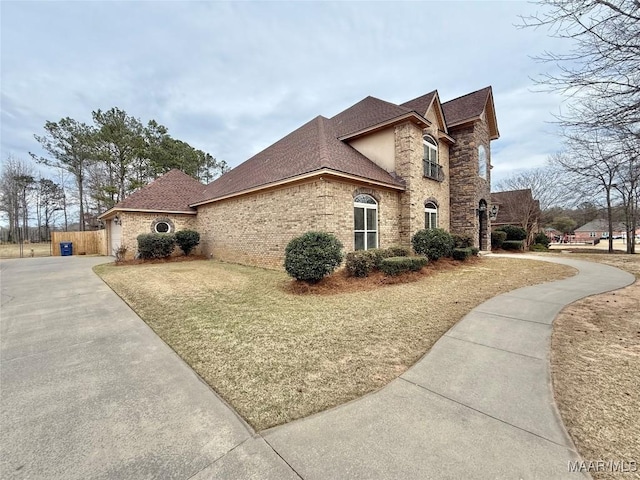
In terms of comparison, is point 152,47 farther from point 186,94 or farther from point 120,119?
point 120,119

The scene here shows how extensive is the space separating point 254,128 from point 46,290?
2478 centimetres

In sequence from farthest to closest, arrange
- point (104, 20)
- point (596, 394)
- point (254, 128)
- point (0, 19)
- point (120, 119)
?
point (254, 128) → point (120, 119) → point (104, 20) → point (0, 19) → point (596, 394)

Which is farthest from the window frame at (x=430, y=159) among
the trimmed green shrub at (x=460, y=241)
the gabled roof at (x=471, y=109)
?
the trimmed green shrub at (x=460, y=241)

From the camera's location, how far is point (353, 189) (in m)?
10.2

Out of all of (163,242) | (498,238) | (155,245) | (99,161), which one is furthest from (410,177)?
(99,161)

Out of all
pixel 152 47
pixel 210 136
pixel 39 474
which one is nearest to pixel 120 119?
pixel 210 136

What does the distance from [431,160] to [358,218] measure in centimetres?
649

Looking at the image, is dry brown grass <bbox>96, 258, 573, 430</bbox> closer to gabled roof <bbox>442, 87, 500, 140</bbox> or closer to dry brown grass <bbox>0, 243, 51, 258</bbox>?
gabled roof <bbox>442, 87, 500, 140</bbox>

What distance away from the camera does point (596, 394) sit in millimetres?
2529

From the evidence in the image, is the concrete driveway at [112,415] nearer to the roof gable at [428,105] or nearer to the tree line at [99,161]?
the roof gable at [428,105]

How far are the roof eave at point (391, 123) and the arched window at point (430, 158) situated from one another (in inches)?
46.8

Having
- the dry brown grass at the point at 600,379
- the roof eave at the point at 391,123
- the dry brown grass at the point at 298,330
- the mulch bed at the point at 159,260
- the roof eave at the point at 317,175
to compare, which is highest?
the roof eave at the point at 391,123

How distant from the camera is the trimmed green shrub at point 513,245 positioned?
17.6 m

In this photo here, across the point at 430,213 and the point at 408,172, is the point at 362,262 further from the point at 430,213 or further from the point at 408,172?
the point at 430,213
